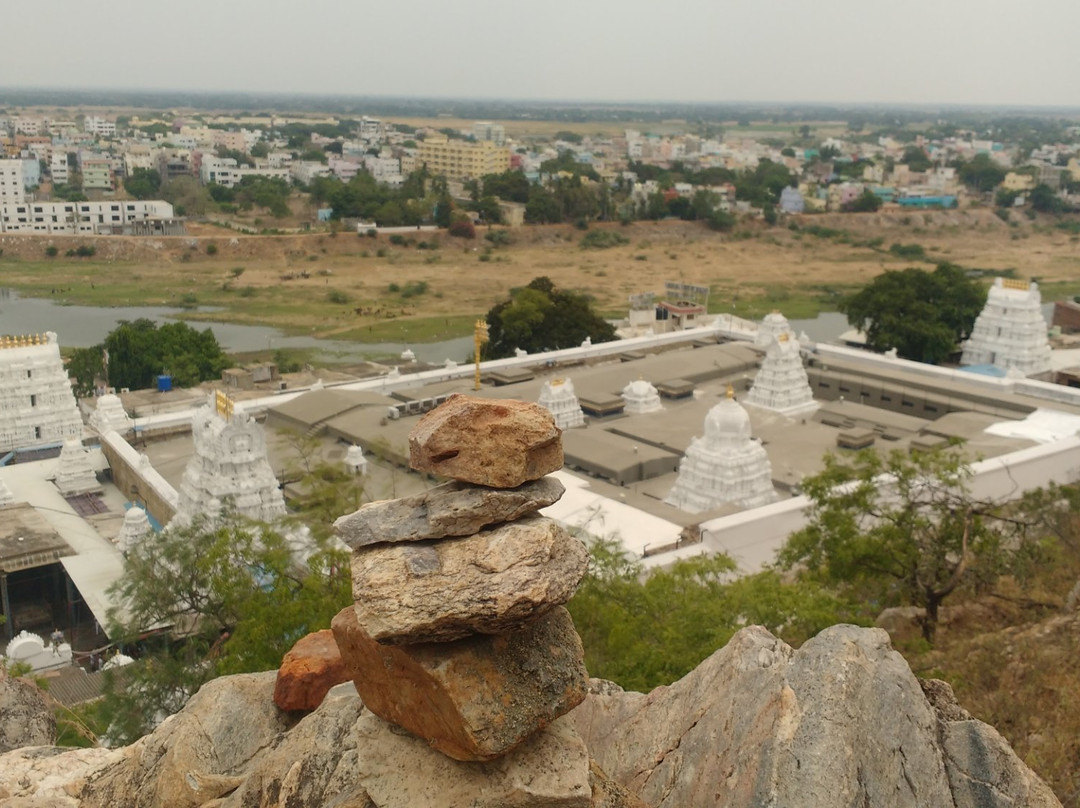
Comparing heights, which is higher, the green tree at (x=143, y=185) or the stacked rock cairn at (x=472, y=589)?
the stacked rock cairn at (x=472, y=589)

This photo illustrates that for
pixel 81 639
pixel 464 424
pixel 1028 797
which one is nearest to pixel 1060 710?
pixel 1028 797

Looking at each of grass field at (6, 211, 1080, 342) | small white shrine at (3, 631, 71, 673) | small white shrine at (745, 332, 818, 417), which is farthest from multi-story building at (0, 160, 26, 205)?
small white shrine at (3, 631, 71, 673)

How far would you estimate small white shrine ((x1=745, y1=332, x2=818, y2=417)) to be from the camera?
40344mm

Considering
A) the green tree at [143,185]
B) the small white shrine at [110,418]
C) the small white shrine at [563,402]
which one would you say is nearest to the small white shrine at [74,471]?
the small white shrine at [110,418]

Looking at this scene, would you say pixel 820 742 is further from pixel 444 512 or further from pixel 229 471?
pixel 229 471

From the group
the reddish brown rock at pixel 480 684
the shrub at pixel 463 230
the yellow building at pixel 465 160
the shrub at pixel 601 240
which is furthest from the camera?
the yellow building at pixel 465 160

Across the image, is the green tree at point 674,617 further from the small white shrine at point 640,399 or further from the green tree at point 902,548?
the small white shrine at point 640,399

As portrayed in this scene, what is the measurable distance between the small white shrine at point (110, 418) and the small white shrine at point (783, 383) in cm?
2251

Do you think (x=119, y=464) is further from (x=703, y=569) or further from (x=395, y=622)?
(x=395, y=622)

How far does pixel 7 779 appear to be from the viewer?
10.9 meters

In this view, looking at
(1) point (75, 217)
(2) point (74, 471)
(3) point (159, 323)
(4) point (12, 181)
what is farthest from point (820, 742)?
(4) point (12, 181)

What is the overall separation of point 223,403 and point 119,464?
8310 mm

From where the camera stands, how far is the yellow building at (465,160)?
553 ft

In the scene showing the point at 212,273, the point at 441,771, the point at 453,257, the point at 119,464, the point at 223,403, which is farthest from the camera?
the point at 453,257
